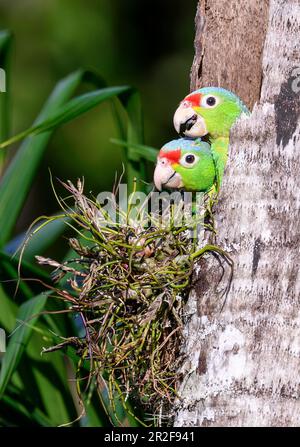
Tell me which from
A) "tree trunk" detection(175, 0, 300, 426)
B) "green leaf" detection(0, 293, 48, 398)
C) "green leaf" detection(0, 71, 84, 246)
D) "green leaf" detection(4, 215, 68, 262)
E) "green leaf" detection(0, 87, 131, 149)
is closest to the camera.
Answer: "tree trunk" detection(175, 0, 300, 426)

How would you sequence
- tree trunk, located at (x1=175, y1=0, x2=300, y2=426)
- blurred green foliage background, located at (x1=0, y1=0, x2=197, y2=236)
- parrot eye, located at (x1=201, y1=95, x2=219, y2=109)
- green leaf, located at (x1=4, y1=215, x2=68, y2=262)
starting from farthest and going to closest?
blurred green foliage background, located at (x1=0, y1=0, x2=197, y2=236), green leaf, located at (x1=4, y1=215, x2=68, y2=262), parrot eye, located at (x1=201, y1=95, x2=219, y2=109), tree trunk, located at (x1=175, y1=0, x2=300, y2=426)

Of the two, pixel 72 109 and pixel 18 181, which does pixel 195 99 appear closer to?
pixel 72 109

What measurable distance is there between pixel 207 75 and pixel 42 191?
458 centimetres

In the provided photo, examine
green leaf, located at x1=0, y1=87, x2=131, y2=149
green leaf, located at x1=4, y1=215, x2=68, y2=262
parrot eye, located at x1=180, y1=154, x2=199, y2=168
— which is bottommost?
green leaf, located at x1=4, y1=215, x2=68, y2=262

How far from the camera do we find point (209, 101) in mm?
1981

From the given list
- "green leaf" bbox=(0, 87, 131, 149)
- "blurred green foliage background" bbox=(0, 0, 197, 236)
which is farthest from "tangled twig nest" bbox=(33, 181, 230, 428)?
"blurred green foliage background" bbox=(0, 0, 197, 236)

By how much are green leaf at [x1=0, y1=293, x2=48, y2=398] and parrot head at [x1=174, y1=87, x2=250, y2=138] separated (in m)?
0.59

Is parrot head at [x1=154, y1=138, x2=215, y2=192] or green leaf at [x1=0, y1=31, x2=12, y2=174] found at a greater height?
green leaf at [x1=0, y1=31, x2=12, y2=174]

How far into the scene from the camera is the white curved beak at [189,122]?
2014 millimetres

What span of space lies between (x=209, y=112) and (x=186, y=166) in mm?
150

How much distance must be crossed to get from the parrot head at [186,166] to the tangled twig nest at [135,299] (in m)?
0.15

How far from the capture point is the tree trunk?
5.49 ft

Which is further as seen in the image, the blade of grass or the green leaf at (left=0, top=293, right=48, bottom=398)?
the blade of grass

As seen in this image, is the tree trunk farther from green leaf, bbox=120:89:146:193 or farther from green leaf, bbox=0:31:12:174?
green leaf, bbox=0:31:12:174
